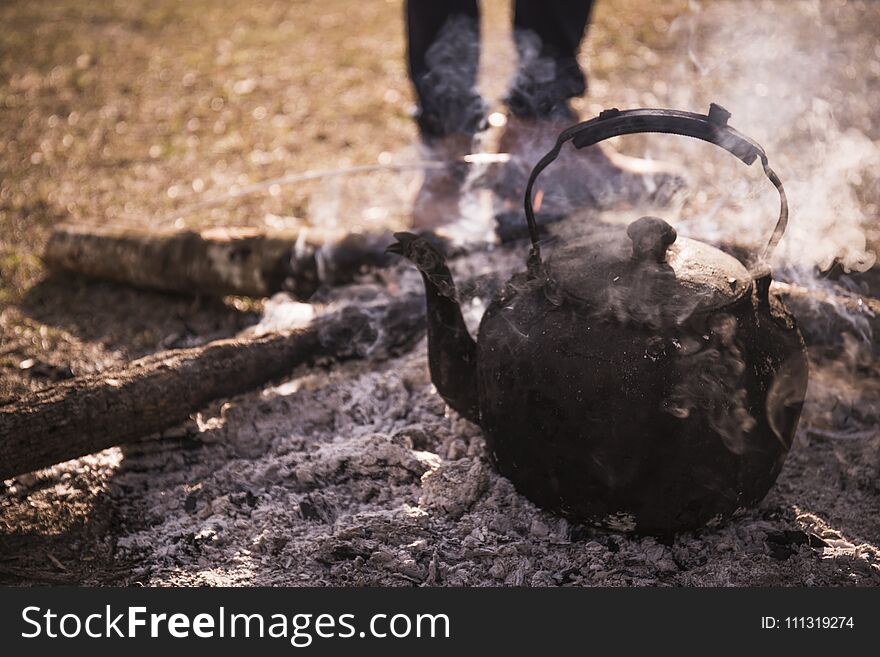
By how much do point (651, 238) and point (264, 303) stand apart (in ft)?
7.39

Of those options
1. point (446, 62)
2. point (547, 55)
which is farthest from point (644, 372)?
point (547, 55)

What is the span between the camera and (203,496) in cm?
265

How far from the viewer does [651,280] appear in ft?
6.73

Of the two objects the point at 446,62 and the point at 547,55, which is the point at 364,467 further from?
the point at 547,55

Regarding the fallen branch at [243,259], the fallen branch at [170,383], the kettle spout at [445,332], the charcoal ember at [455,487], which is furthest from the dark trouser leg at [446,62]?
the charcoal ember at [455,487]

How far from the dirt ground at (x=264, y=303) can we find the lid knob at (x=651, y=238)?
2.73 feet

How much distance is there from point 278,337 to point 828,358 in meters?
2.03

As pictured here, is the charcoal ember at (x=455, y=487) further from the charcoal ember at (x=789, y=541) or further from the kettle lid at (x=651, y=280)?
the charcoal ember at (x=789, y=541)

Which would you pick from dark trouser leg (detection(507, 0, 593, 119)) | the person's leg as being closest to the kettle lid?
the person's leg

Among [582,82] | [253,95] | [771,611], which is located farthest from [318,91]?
[771,611]

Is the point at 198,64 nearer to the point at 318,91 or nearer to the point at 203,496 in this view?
the point at 318,91

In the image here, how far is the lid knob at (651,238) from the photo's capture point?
2.04m

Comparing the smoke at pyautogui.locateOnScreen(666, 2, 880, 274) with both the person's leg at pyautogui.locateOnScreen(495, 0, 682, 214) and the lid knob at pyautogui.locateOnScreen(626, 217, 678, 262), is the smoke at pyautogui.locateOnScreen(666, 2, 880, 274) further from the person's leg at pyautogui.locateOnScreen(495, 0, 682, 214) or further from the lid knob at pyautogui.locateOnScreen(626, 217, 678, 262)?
the lid knob at pyautogui.locateOnScreen(626, 217, 678, 262)

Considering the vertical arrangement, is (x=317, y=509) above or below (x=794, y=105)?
below
